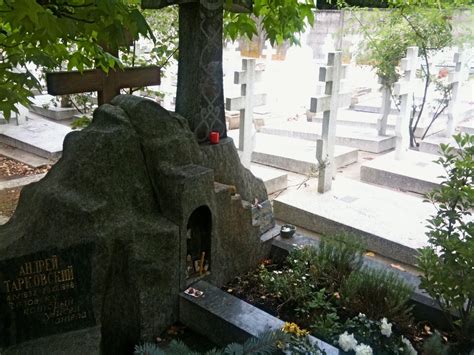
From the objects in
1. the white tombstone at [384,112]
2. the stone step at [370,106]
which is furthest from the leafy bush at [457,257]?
the stone step at [370,106]

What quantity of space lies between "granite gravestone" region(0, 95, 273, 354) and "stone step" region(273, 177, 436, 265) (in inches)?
76.2

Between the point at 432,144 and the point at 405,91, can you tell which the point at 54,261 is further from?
the point at 432,144

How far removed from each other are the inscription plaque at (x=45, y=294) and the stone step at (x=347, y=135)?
263 inches

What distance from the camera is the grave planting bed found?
316cm

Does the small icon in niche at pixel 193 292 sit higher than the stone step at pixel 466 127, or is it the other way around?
the stone step at pixel 466 127

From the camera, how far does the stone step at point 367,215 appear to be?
4898mm

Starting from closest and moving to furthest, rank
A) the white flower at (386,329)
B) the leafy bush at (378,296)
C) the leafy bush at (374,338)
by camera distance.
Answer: the leafy bush at (374,338) < the white flower at (386,329) < the leafy bush at (378,296)

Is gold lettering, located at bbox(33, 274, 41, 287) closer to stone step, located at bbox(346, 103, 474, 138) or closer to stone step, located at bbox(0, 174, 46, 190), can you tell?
stone step, located at bbox(0, 174, 46, 190)

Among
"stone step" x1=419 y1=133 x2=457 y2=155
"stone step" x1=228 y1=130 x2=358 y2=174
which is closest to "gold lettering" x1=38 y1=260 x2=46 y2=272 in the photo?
"stone step" x1=228 y1=130 x2=358 y2=174

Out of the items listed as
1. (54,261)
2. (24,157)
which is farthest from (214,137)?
(24,157)

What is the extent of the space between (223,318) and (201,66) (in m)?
1.99

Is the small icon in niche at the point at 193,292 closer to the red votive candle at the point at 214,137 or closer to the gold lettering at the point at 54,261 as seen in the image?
the gold lettering at the point at 54,261

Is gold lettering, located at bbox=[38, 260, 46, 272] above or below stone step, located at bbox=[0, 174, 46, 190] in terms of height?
above

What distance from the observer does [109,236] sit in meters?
3.05
